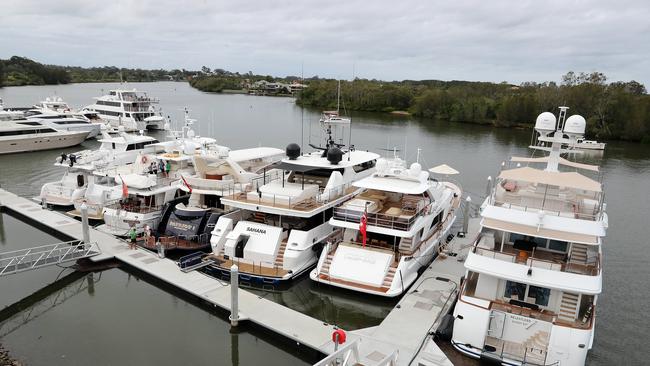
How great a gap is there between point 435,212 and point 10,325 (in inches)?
594

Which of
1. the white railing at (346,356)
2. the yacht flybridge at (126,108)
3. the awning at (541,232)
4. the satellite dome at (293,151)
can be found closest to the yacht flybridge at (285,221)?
the satellite dome at (293,151)

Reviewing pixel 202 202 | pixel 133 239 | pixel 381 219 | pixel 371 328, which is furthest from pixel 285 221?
pixel 371 328

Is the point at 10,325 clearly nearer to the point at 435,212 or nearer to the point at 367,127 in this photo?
the point at 435,212

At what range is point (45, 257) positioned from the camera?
1533 cm

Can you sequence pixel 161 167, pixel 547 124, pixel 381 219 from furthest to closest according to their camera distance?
pixel 161 167 → pixel 381 219 → pixel 547 124

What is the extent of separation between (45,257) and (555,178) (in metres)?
17.0

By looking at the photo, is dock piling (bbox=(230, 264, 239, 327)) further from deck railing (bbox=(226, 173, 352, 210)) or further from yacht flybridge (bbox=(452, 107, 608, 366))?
yacht flybridge (bbox=(452, 107, 608, 366))

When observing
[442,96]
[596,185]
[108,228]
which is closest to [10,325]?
[108,228]

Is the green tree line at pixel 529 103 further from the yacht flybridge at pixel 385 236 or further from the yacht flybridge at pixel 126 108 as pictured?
the yacht flybridge at pixel 385 236

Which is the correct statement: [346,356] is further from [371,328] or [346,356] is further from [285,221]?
[285,221]

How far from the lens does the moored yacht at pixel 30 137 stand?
40531 millimetres

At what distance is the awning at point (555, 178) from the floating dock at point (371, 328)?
13.7ft

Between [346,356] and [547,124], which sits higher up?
[547,124]

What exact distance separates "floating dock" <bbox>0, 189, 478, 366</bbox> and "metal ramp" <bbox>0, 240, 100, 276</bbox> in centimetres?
56
